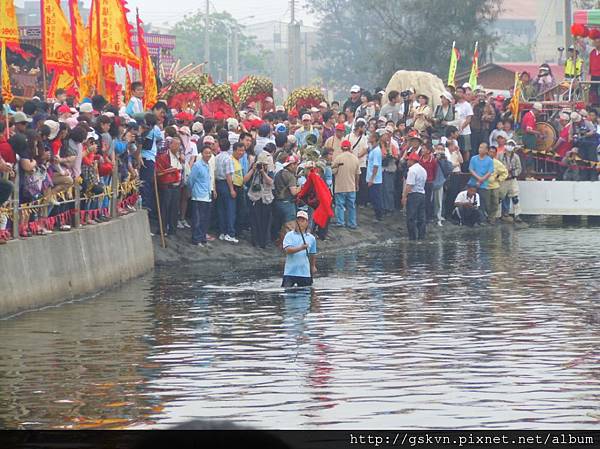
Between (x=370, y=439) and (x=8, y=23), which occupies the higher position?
(x=8, y=23)

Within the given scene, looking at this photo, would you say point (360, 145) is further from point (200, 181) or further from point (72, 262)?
point (72, 262)

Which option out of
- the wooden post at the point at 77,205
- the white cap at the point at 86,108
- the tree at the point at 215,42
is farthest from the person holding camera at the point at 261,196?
the tree at the point at 215,42

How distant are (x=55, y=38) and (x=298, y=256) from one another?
20.6 feet

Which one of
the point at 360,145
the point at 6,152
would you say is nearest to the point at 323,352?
the point at 6,152

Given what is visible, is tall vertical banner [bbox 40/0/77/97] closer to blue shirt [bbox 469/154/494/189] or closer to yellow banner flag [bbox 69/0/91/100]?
yellow banner flag [bbox 69/0/91/100]

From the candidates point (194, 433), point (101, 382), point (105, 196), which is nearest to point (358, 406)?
point (101, 382)

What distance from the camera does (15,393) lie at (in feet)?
43.8

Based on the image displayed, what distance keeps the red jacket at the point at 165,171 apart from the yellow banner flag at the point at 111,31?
1.68 m

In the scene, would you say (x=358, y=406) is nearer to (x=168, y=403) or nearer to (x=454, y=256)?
(x=168, y=403)

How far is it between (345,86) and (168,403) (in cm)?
10024

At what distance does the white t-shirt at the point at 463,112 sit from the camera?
117ft

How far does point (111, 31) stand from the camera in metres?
26.1

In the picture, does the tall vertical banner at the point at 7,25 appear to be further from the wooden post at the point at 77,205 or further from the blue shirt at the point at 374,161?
the blue shirt at the point at 374,161

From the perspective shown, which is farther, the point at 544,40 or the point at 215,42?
the point at 544,40
